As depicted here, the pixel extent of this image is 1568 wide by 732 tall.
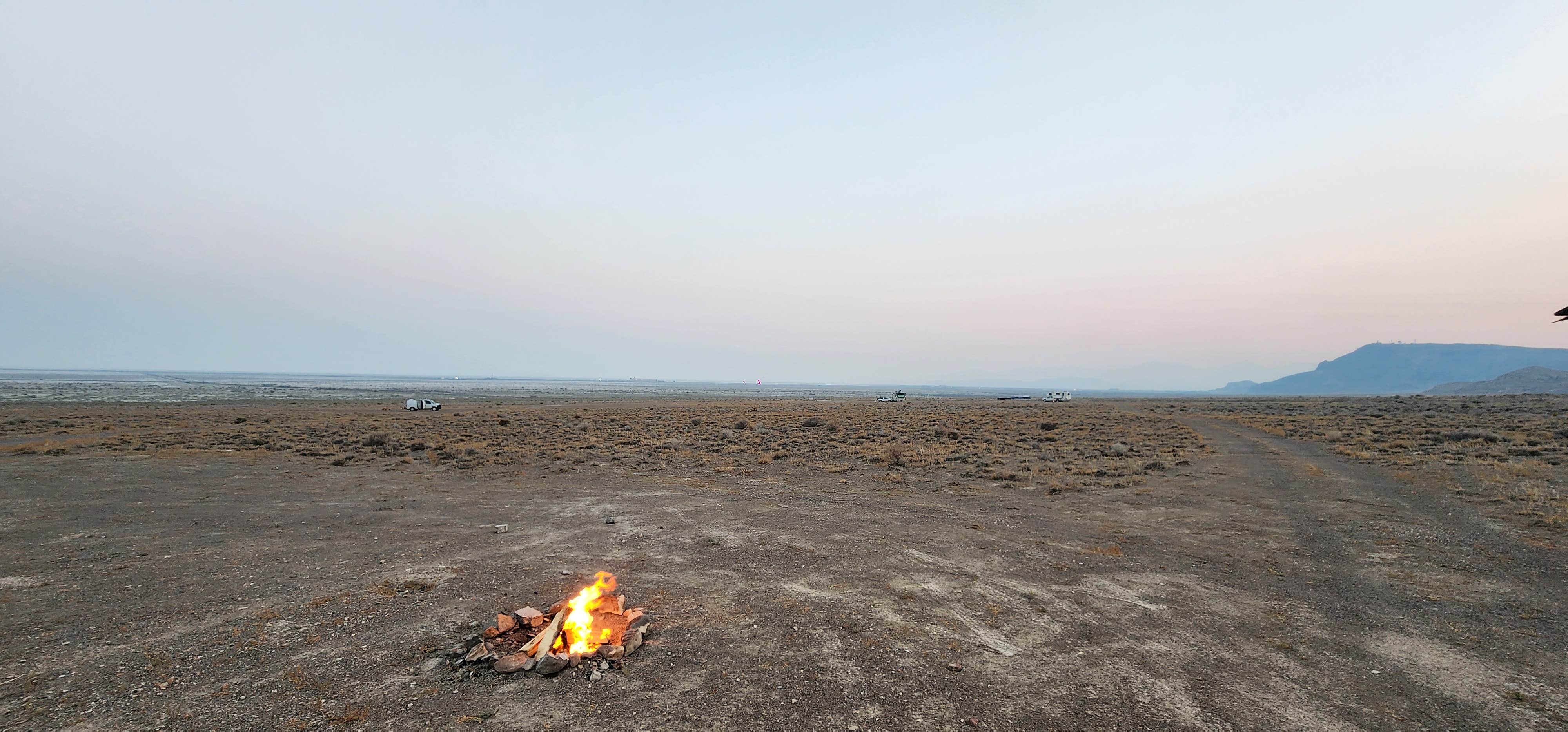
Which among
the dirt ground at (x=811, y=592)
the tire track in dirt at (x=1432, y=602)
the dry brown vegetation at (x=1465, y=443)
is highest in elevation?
the dry brown vegetation at (x=1465, y=443)

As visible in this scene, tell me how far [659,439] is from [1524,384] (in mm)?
228284

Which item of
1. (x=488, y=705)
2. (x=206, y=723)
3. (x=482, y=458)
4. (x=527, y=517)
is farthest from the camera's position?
(x=482, y=458)

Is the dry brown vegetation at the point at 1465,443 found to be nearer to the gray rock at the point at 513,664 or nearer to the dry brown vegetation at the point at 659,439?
the dry brown vegetation at the point at 659,439

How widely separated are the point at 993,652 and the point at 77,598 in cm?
1222

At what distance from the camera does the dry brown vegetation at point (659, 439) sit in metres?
21.4

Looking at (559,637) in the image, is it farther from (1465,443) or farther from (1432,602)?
(1465,443)

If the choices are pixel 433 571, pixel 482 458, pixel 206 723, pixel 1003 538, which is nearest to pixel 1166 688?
pixel 1003 538

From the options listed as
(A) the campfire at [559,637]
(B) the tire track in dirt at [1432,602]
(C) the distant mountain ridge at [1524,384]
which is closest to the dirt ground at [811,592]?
(B) the tire track in dirt at [1432,602]

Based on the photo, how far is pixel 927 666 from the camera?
6.18 m

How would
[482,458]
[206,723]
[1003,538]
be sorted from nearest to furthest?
[206,723] → [1003,538] → [482,458]

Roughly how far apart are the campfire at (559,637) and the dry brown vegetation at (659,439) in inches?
514

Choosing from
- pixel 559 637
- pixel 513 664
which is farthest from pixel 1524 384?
pixel 513 664

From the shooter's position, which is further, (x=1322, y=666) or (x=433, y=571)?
(x=433, y=571)

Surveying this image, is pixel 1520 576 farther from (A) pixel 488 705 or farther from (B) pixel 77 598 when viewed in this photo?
(B) pixel 77 598
